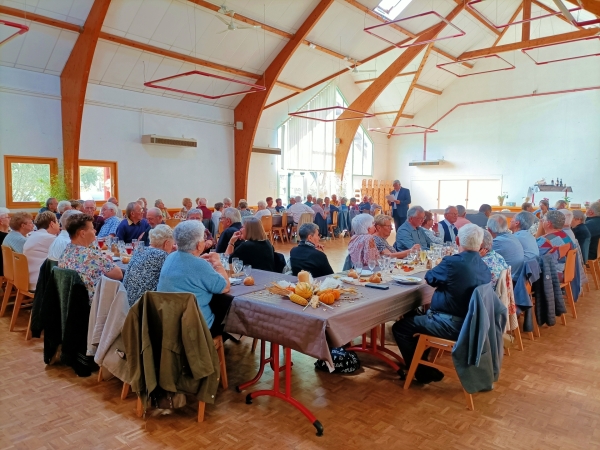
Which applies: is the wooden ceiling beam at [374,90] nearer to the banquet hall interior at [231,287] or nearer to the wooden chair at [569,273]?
the banquet hall interior at [231,287]

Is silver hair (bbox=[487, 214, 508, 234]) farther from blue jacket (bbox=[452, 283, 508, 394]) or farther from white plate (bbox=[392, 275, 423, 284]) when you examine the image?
blue jacket (bbox=[452, 283, 508, 394])

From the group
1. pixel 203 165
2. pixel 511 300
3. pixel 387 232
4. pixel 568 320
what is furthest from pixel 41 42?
pixel 568 320

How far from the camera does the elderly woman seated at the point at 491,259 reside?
3477 mm

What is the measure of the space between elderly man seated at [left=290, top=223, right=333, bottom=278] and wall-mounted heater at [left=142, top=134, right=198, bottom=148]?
28.6 ft

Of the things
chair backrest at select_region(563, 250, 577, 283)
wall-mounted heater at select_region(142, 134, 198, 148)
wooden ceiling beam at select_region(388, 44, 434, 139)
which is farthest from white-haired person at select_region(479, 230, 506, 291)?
wooden ceiling beam at select_region(388, 44, 434, 139)

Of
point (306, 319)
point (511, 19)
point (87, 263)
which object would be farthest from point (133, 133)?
point (511, 19)

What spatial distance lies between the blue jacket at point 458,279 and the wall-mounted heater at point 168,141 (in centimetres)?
981

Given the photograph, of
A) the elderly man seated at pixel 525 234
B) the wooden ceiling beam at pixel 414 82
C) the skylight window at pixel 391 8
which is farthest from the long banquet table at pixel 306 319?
the wooden ceiling beam at pixel 414 82

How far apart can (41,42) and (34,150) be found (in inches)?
85.6

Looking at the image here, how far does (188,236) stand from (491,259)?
238cm

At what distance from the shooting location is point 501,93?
16.4 metres

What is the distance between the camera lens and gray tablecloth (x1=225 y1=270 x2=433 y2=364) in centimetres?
249

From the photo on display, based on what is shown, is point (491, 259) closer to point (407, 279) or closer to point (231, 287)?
point (407, 279)

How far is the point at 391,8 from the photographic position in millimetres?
12086
